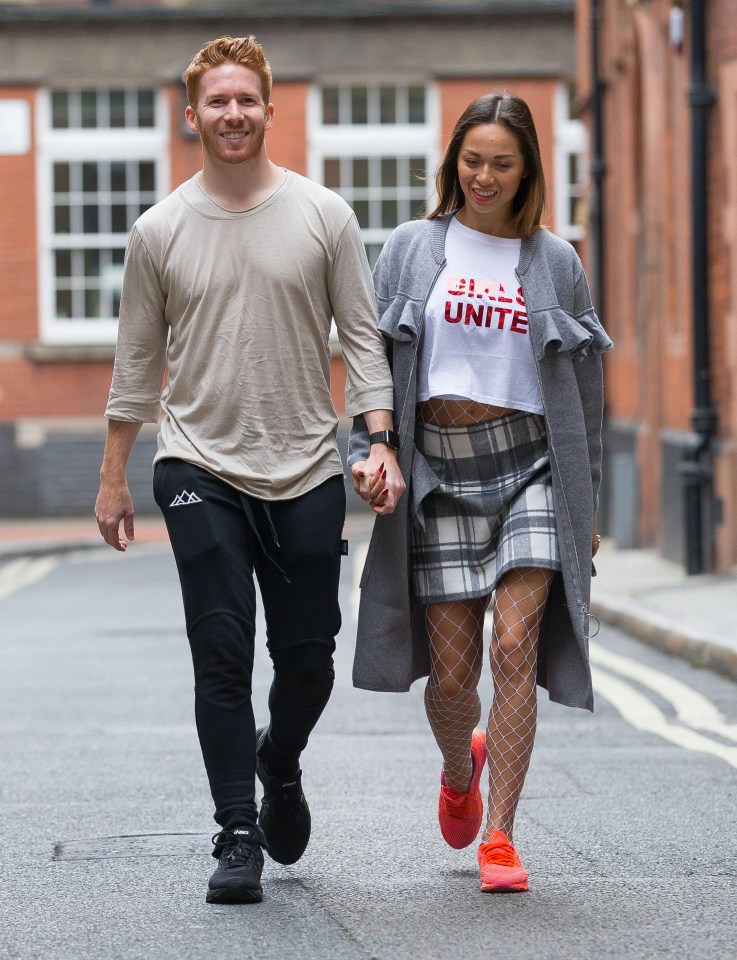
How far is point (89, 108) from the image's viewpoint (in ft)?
80.4

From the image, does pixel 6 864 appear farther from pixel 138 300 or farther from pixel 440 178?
pixel 440 178

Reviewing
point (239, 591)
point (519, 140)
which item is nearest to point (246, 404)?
point (239, 591)

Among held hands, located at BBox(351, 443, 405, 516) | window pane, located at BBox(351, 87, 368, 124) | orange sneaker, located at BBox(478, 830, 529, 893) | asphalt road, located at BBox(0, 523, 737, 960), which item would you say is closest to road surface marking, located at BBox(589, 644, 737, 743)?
asphalt road, located at BBox(0, 523, 737, 960)

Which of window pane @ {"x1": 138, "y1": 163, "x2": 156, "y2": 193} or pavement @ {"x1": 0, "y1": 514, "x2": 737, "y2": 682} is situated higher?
window pane @ {"x1": 138, "y1": 163, "x2": 156, "y2": 193}

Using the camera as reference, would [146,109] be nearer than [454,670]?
No

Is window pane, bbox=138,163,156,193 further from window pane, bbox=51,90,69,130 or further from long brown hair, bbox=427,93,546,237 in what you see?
long brown hair, bbox=427,93,546,237

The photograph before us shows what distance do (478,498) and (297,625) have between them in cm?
53

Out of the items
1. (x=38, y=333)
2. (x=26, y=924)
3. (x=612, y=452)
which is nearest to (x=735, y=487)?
(x=612, y=452)

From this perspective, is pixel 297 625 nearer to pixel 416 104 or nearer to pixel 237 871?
pixel 237 871

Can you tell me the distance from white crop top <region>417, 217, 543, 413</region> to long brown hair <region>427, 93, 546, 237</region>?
0.17 m

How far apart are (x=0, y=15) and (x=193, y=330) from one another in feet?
66.8

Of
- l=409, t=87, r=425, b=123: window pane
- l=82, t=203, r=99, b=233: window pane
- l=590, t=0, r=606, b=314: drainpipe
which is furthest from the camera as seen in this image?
l=82, t=203, r=99, b=233: window pane

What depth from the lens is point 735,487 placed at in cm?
1341

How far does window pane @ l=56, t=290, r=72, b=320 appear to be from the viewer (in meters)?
24.6
